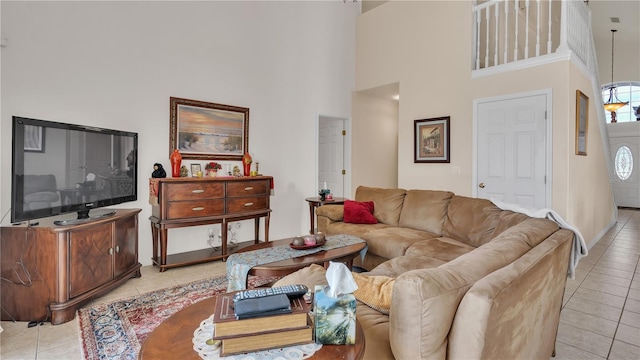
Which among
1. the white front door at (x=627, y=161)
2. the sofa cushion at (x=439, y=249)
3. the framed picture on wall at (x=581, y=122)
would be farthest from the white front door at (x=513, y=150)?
the white front door at (x=627, y=161)

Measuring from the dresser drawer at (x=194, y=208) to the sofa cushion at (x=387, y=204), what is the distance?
1836 millimetres

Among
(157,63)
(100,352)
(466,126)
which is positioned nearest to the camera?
(100,352)

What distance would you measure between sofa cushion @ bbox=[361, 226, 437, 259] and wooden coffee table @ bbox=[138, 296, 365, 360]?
6.36 ft

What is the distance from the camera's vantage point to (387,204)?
156 inches

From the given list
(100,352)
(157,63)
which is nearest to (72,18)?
(157,63)

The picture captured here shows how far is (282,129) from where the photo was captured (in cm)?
504

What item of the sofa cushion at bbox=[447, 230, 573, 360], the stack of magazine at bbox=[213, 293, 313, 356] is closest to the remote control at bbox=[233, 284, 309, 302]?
the stack of magazine at bbox=[213, 293, 313, 356]

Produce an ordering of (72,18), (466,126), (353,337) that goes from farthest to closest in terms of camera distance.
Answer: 1. (466,126)
2. (72,18)
3. (353,337)

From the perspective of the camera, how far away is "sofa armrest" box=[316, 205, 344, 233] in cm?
397

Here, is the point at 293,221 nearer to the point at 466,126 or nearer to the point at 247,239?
the point at 247,239

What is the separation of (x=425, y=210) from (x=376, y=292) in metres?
2.31

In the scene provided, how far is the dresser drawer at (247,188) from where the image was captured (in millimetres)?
3920

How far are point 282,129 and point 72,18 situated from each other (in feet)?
8.98

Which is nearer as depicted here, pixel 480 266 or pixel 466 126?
pixel 480 266
